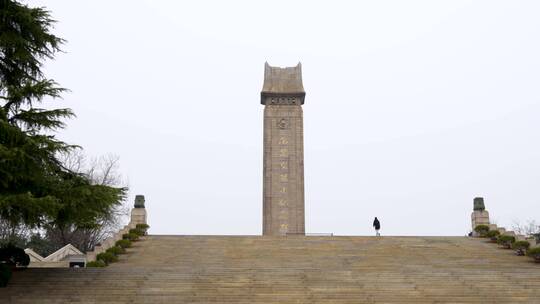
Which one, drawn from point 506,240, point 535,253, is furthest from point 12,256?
point 506,240

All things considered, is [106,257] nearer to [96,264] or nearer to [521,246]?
[96,264]

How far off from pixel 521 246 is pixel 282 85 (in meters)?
20.7

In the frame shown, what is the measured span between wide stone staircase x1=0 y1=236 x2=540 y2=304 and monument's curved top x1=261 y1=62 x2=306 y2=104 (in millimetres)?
16582

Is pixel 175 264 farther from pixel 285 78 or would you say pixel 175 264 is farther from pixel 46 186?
pixel 285 78

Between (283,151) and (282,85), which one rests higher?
(282,85)

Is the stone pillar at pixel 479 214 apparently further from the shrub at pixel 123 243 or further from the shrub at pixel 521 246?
the shrub at pixel 123 243

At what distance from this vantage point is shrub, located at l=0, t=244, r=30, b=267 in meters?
20.1

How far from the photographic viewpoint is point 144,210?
101ft

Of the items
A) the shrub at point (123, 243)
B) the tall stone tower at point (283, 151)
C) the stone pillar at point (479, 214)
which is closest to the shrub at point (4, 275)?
the shrub at point (123, 243)

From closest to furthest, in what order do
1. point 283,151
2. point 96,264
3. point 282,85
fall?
point 96,264 → point 283,151 → point 282,85

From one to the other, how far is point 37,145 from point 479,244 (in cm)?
1837

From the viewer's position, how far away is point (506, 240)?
26.6 metres

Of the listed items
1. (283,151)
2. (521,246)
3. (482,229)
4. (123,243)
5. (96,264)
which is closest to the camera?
(96,264)

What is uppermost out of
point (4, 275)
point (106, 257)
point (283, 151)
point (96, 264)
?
point (283, 151)
